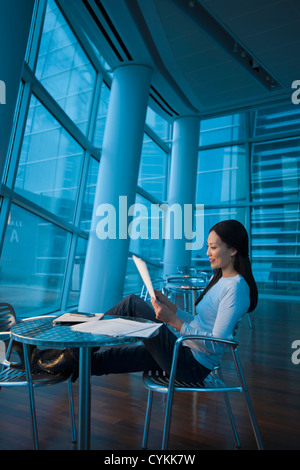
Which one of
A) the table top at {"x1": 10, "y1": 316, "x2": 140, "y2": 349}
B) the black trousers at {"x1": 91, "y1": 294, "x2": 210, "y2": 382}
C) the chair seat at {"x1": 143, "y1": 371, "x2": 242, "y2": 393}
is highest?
the table top at {"x1": 10, "y1": 316, "x2": 140, "y2": 349}

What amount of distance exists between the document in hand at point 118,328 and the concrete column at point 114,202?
136 inches

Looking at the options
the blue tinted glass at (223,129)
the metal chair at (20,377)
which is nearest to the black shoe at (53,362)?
the metal chair at (20,377)

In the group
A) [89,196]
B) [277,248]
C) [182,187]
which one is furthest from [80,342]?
[277,248]

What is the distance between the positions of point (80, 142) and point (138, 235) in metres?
3.08

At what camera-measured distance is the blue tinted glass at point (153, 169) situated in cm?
765

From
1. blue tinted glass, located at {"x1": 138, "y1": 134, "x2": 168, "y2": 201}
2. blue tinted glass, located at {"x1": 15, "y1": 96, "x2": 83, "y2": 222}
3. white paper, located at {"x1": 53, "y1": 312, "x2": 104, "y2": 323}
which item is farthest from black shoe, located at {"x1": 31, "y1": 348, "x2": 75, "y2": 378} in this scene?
blue tinted glass, located at {"x1": 138, "y1": 134, "x2": 168, "y2": 201}

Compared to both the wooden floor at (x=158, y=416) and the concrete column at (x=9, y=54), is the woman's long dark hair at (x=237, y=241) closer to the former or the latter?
the wooden floor at (x=158, y=416)

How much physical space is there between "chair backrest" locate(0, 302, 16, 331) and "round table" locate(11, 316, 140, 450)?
1.32 ft

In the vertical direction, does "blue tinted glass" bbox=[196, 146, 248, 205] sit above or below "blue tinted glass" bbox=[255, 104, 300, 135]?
below

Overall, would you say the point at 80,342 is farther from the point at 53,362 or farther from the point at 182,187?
the point at 182,187

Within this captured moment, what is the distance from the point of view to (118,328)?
1146 millimetres

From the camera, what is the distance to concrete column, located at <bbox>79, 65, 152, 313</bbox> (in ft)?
15.4

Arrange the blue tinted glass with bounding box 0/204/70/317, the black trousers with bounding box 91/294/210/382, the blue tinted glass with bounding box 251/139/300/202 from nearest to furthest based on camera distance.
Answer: the black trousers with bounding box 91/294/210/382
the blue tinted glass with bounding box 0/204/70/317
the blue tinted glass with bounding box 251/139/300/202

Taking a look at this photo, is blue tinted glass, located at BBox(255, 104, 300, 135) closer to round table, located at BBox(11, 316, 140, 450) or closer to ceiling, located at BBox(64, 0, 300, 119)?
ceiling, located at BBox(64, 0, 300, 119)
